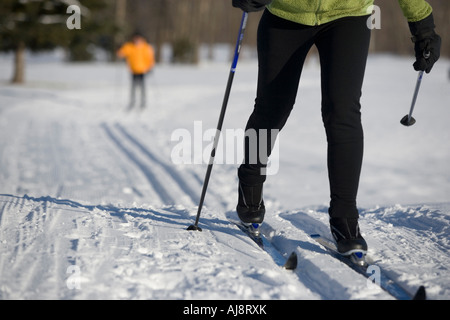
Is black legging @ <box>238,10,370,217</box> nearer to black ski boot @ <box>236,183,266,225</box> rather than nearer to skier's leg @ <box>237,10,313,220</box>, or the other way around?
skier's leg @ <box>237,10,313,220</box>

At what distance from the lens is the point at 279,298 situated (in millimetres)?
1659

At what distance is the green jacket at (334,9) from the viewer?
2023mm

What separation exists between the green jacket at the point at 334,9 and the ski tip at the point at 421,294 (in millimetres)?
1184

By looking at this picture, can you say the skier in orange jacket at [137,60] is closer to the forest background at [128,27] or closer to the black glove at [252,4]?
the forest background at [128,27]

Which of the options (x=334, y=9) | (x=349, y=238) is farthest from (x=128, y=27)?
(x=349, y=238)

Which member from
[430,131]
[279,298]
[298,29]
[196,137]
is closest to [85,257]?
[279,298]

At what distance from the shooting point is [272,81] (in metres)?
2.21

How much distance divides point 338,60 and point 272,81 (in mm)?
335

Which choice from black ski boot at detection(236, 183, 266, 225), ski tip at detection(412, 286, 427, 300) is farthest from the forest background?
ski tip at detection(412, 286, 427, 300)

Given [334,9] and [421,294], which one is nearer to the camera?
[421,294]

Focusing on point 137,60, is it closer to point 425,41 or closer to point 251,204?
point 251,204

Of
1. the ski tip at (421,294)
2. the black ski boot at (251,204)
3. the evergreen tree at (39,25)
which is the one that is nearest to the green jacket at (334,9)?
the black ski boot at (251,204)

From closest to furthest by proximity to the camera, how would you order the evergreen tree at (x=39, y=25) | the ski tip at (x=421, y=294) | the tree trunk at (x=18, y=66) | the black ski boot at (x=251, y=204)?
1. the ski tip at (x=421, y=294)
2. the black ski boot at (x=251, y=204)
3. the evergreen tree at (x=39, y=25)
4. the tree trunk at (x=18, y=66)

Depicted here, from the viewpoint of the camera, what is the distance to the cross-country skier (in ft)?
6.65
